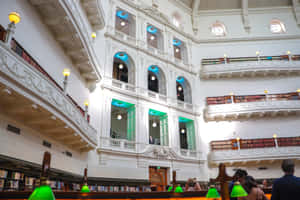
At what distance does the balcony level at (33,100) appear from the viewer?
18.5 feet

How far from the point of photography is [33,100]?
6.48m

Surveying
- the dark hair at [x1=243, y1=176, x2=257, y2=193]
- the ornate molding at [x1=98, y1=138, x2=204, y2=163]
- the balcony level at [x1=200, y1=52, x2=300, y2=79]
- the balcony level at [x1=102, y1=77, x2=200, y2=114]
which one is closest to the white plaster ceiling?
the balcony level at [x1=200, y1=52, x2=300, y2=79]

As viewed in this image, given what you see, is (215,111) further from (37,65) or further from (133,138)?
(37,65)

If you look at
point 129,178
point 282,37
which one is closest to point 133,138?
point 129,178

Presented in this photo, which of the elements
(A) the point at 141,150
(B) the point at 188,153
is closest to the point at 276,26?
(B) the point at 188,153

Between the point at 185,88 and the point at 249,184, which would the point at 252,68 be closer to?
the point at 185,88

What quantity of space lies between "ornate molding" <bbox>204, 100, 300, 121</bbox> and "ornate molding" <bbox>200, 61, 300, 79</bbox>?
3096 mm

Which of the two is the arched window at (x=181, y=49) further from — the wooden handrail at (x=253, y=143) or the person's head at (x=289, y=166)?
the person's head at (x=289, y=166)

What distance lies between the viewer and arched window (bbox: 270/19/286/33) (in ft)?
81.9

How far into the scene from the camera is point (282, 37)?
2395 cm

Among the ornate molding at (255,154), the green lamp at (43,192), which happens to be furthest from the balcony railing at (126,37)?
the green lamp at (43,192)

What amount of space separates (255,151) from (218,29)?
1290 cm

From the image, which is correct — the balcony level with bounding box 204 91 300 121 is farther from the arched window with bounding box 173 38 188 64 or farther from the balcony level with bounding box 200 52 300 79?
the arched window with bounding box 173 38 188 64

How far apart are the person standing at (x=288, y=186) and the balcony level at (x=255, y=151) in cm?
1697
